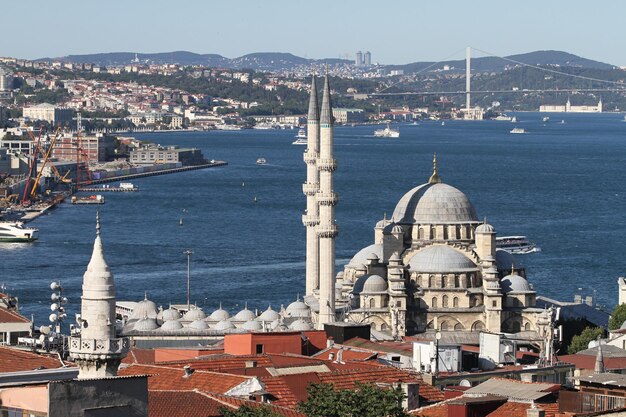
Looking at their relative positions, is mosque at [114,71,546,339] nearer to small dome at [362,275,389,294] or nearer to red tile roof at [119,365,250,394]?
small dome at [362,275,389,294]

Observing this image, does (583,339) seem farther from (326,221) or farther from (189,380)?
(189,380)

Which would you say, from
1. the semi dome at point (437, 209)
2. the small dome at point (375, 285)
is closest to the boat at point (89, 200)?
the semi dome at point (437, 209)

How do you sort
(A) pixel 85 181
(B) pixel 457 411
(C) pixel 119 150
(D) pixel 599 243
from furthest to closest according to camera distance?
(C) pixel 119 150
(A) pixel 85 181
(D) pixel 599 243
(B) pixel 457 411

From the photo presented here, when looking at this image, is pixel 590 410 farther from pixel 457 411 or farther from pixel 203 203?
pixel 203 203

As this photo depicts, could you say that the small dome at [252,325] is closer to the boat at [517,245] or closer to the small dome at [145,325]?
the small dome at [145,325]

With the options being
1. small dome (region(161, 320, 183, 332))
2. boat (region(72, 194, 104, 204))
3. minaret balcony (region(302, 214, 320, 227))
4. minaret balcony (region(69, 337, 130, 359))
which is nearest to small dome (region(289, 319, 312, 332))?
small dome (region(161, 320, 183, 332))

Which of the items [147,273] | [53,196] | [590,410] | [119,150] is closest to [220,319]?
[147,273]

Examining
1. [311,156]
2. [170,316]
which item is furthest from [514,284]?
[170,316]
